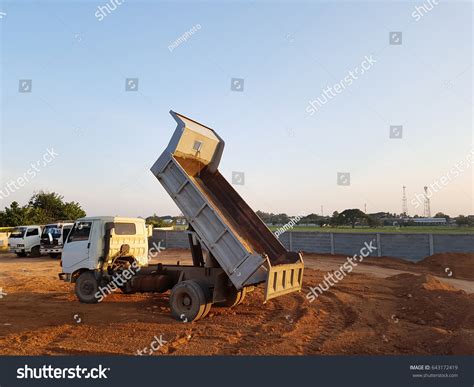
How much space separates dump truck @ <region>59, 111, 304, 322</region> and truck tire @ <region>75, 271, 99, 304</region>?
3cm

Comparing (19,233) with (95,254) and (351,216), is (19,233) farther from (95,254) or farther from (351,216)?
(351,216)

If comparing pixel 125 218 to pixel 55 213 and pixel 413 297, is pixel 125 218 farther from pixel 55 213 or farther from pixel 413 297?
pixel 55 213

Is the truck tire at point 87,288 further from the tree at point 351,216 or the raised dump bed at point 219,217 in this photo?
the tree at point 351,216

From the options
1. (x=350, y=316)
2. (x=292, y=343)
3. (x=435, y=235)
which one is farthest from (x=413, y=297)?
(x=435, y=235)

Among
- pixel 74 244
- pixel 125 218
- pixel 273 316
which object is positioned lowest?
pixel 273 316

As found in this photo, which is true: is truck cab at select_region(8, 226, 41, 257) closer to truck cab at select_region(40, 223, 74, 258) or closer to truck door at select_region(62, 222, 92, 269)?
truck cab at select_region(40, 223, 74, 258)

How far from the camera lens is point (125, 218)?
11.7 meters

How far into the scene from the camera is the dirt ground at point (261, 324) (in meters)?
6.87

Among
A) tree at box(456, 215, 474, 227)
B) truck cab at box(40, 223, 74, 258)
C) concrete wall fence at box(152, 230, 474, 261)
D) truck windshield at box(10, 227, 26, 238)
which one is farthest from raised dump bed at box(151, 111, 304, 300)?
tree at box(456, 215, 474, 227)

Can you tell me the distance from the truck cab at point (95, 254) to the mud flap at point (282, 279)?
423 cm

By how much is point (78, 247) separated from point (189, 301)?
13.6ft

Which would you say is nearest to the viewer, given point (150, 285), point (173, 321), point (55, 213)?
point (173, 321)

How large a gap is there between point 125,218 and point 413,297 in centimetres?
841

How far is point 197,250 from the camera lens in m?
9.91
